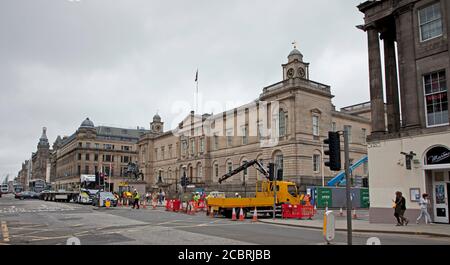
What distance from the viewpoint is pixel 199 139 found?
71.9 m

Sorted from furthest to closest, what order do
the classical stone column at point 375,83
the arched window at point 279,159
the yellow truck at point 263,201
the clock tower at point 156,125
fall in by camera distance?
1. the clock tower at point 156,125
2. the arched window at point 279,159
3. the yellow truck at point 263,201
4. the classical stone column at point 375,83

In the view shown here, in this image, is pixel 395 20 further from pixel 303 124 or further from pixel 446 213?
pixel 303 124

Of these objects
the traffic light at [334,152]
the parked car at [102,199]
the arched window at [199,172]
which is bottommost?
the parked car at [102,199]

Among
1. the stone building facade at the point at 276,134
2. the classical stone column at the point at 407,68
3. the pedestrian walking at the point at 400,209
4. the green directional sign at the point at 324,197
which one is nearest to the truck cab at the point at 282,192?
the pedestrian walking at the point at 400,209

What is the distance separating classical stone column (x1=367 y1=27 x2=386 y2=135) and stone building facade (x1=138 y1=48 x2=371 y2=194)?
24867 millimetres

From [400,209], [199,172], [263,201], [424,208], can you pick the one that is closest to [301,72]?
[199,172]

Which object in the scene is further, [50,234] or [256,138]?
[256,138]

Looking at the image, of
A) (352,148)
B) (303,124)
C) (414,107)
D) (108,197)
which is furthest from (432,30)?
(352,148)

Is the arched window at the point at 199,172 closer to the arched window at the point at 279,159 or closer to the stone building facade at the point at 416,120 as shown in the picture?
the arched window at the point at 279,159

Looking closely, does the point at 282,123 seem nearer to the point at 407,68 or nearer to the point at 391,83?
the point at 391,83

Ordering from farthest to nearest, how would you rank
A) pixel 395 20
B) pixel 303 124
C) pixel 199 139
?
pixel 199 139, pixel 303 124, pixel 395 20

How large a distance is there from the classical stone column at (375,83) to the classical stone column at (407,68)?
69.7 inches

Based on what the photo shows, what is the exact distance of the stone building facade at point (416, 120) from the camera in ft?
67.6
